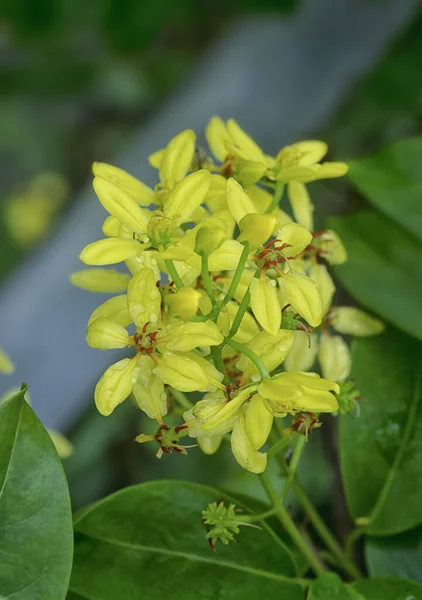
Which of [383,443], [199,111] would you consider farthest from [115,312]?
[199,111]

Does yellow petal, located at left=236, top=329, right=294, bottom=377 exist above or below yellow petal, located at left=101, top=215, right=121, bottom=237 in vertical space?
below

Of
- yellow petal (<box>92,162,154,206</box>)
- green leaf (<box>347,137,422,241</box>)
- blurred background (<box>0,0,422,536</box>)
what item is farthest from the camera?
blurred background (<box>0,0,422,536</box>)

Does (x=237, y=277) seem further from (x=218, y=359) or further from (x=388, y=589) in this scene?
(x=388, y=589)

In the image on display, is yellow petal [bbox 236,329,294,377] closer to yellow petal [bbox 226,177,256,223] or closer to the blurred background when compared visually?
yellow petal [bbox 226,177,256,223]

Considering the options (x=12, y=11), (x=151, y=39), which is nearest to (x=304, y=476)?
(x=151, y=39)

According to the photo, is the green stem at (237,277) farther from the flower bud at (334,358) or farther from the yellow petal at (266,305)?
the flower bud at (334,358)

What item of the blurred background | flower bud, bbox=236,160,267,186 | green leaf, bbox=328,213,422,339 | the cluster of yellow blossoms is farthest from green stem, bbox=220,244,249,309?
the blurred background

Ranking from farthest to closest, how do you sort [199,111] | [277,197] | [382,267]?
1. [199,111]
2. [382,267]
3. [277,197]
